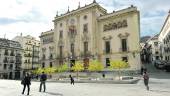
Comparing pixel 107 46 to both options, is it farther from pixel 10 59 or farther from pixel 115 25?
pixel 10 59

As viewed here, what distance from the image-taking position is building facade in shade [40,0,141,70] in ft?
123

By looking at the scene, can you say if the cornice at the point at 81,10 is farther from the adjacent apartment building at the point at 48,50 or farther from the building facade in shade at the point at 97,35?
the adjacent apartment building at the point at 48,50

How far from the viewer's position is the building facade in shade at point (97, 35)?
123ft

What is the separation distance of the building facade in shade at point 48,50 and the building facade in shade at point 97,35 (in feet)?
7.96

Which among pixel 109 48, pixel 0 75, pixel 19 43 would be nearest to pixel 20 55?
pixel 19 43

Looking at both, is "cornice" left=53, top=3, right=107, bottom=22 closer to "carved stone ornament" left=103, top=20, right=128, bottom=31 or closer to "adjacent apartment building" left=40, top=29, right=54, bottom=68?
"carved stone ornament" left=103, top=20, right=128, bottom=31

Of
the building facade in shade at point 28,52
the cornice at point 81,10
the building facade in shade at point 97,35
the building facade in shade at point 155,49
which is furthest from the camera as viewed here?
the building facade in shade at point 155,49

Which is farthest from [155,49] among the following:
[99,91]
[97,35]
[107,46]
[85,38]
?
[99,91]

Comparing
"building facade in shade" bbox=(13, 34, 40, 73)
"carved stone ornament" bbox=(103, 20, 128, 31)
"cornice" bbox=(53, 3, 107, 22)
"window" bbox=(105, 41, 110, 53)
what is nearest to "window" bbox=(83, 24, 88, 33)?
"cornice" bbox=(53, 3, 107, 22)

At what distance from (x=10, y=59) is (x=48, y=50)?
1643 centimetres

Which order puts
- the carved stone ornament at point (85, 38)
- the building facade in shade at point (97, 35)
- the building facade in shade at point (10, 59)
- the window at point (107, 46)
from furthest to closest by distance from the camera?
1. the building facade in shade at point (10, 59)
2. the carved stone ornament at point (85, 38)
3. the window at point (107, 46)
4. the building facade in shade at point (97, 35)

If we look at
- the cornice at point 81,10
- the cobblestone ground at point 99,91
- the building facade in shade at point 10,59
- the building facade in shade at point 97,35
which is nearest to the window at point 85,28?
the building facade in shade at point 97,35

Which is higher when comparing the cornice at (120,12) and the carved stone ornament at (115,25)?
the cornice at (120,12)

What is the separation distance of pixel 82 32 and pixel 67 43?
15.7 feet
